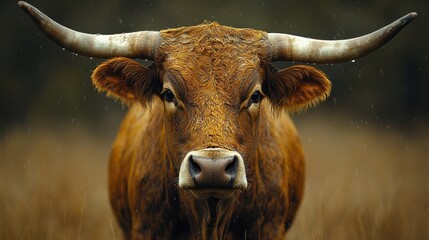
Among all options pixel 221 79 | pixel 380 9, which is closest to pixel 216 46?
pixel 221 79

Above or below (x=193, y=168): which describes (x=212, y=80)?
above

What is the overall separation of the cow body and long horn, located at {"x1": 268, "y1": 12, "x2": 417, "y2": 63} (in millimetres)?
656

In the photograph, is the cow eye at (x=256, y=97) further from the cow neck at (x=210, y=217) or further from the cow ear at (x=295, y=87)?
the cow neck at (x=210, y=217)

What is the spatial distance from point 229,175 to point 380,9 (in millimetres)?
14075

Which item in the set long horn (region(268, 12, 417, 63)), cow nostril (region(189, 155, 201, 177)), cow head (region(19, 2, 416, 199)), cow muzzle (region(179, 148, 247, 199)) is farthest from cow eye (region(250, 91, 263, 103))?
cow nostril (region(189, 155, 201, 177))

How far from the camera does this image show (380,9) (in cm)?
1725

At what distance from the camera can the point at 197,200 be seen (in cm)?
482

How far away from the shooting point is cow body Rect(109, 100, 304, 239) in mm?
4961

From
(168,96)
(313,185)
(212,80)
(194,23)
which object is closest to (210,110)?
(212,80)

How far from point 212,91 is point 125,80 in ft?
2.84

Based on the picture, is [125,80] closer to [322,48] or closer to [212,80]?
[212,80]

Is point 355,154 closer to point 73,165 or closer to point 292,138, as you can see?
point 73,165

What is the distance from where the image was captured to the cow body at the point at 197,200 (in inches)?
195

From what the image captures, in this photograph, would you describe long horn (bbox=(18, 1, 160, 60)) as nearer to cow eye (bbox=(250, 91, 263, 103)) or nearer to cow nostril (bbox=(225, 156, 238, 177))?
cow eye (bbox=(250, 91, 263, 103))
